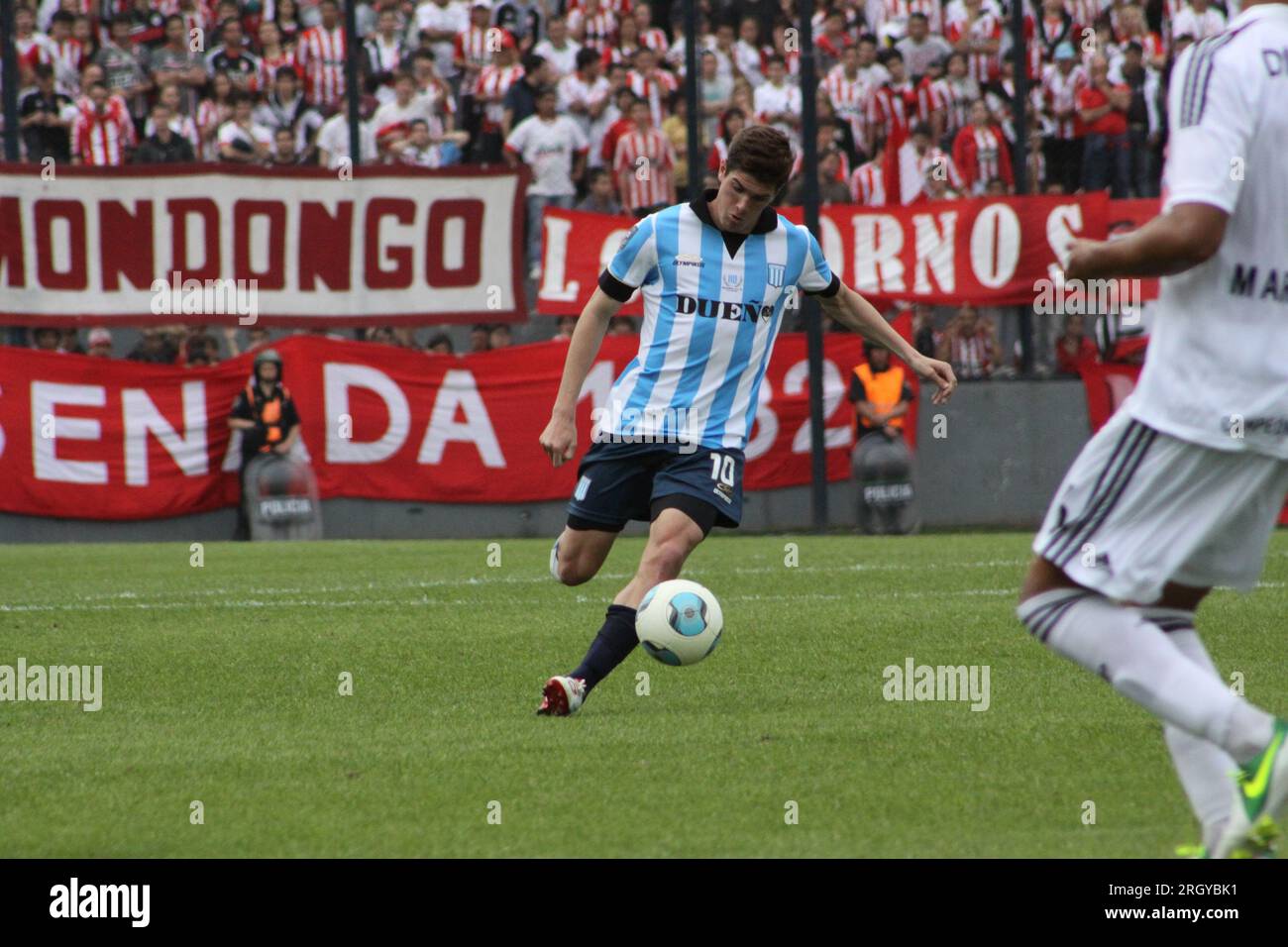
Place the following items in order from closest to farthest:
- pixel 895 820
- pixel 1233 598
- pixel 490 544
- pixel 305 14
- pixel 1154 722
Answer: pixel 895 820, pixel 1154 722, pixel 1233 598, pixel 490 544, pixel 305 14

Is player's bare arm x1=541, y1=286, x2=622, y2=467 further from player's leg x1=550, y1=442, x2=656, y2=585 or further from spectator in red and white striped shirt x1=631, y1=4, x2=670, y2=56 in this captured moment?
spectator in red and white striped shirt x1=631, y1=4, x2=670, y2=56

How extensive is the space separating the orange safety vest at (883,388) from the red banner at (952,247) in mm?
925

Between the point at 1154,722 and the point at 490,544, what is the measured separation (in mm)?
10099

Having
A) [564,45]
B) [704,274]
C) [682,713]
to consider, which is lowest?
[682,713]

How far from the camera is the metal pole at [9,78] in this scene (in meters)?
17.6

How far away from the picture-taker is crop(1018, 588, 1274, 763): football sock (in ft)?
13.7

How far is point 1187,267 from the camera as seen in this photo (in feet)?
13.6

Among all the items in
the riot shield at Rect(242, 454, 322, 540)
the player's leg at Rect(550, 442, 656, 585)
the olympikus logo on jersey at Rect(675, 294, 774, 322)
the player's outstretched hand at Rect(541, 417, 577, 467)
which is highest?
the olympikus logo on jersey at Rect(675, 294, 774, 322)

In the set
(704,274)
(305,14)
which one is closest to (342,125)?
(305,14)

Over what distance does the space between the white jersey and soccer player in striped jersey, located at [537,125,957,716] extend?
2916mm

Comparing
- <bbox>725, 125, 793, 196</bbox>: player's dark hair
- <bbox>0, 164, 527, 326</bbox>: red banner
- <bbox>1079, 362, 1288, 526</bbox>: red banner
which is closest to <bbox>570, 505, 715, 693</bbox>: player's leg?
<bbox>725, 125, 793, 196</bbox>: player's dark hair

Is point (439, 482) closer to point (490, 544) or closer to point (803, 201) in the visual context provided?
point (490, 544)

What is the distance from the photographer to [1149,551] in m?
4.26

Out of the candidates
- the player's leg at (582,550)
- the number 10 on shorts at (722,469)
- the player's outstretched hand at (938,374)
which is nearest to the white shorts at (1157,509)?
the player's outstretched hand at (938,374)
